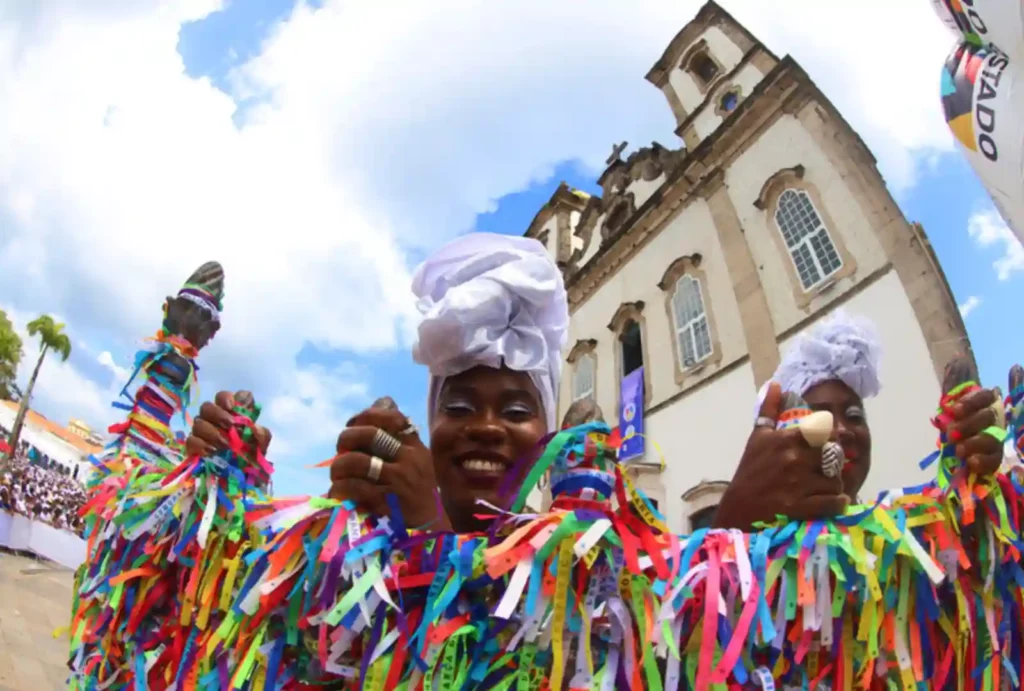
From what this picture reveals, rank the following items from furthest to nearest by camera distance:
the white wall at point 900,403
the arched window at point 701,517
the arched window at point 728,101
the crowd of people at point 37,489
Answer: the crowd of people at point 37,489 < the arched window at point 728,101 < the arched window at point 701,517 < the white wall at point 900,403

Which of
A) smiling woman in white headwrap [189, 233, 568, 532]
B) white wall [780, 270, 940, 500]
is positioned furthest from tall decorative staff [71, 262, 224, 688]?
white wall [780, 270, 940, 500]

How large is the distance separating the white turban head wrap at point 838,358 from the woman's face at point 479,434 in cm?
62

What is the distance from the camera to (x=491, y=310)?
48.8 inches

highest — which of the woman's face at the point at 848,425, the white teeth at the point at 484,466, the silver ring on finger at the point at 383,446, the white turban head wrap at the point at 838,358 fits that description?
the white turban head wrap at the point at 838,358

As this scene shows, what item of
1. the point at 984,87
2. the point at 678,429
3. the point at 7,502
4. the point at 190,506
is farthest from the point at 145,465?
the point at 7,502

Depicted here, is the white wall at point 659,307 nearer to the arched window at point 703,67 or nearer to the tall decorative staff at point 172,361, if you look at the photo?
the arched window at point 703,67

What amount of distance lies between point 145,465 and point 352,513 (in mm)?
652

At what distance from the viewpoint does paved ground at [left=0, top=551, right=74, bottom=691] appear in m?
5.39

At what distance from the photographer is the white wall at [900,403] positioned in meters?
5.15

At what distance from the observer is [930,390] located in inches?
204

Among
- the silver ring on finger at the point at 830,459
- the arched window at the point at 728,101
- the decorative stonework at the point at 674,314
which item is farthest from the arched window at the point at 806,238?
the silver ring on finger at the point at 830,459

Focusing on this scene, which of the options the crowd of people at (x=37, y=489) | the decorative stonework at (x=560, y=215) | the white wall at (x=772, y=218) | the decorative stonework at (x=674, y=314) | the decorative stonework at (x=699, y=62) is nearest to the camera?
the white wall at (x=772, y=218)

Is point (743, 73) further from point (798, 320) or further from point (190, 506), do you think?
point (190, 506)

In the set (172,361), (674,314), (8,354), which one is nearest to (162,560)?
(172,361)
